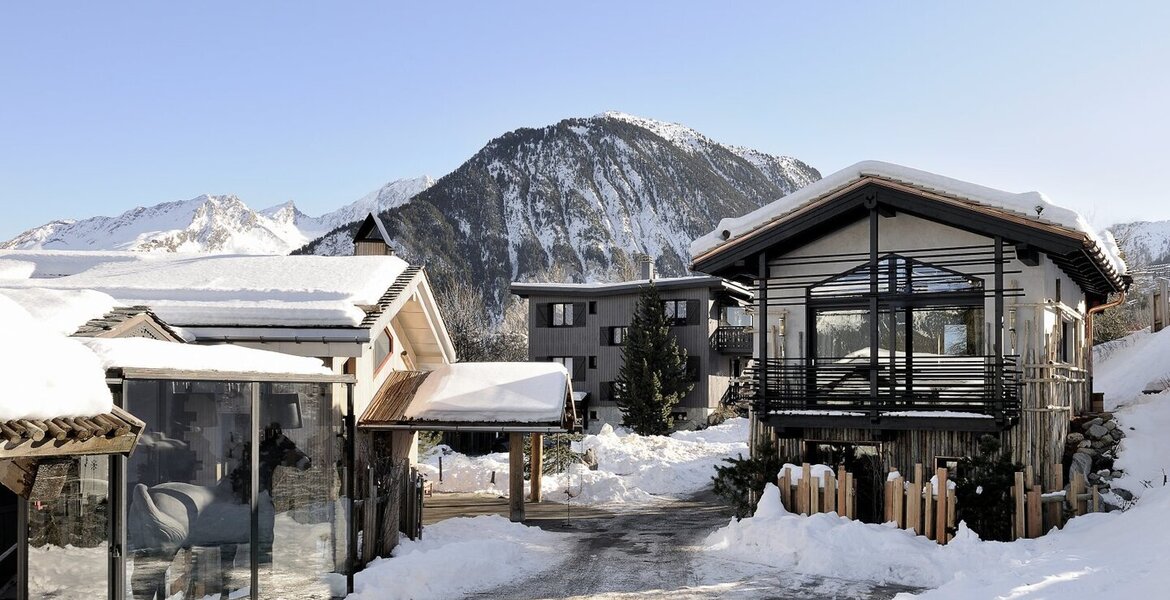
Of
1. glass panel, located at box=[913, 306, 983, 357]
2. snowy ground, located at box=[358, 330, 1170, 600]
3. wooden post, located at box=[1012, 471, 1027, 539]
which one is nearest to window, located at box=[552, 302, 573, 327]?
snowy ground, located at box=[358, 330, 1170, 600]

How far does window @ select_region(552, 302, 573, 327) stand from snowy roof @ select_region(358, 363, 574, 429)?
88.9 feet

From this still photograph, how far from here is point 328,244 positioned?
448 feet

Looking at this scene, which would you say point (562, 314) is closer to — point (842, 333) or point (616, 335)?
point (616, 335)

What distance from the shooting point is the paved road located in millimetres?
12945

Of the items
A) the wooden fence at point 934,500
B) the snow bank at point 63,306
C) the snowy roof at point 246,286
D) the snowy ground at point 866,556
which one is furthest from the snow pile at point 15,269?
the wooden fence at point 934,500

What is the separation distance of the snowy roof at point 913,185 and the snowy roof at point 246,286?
647 centimetres

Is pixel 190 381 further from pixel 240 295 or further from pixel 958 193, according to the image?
pixel 958 193

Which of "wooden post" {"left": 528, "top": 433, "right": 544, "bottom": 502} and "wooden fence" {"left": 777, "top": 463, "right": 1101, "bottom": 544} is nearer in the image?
"wooden fence" {"left": 777, "top": 463, "right": 1101, "bottom": 544}

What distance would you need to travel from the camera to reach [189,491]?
9.77 m

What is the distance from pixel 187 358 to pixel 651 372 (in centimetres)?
3373

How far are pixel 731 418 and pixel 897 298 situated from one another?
27164 millimetres

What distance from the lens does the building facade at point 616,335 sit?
146ft

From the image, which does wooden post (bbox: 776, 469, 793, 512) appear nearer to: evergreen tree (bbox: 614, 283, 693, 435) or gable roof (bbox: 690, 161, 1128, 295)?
gable roof (bbox: 690, 161, 1128, 295)

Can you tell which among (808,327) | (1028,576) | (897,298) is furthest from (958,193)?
(1028,576)
